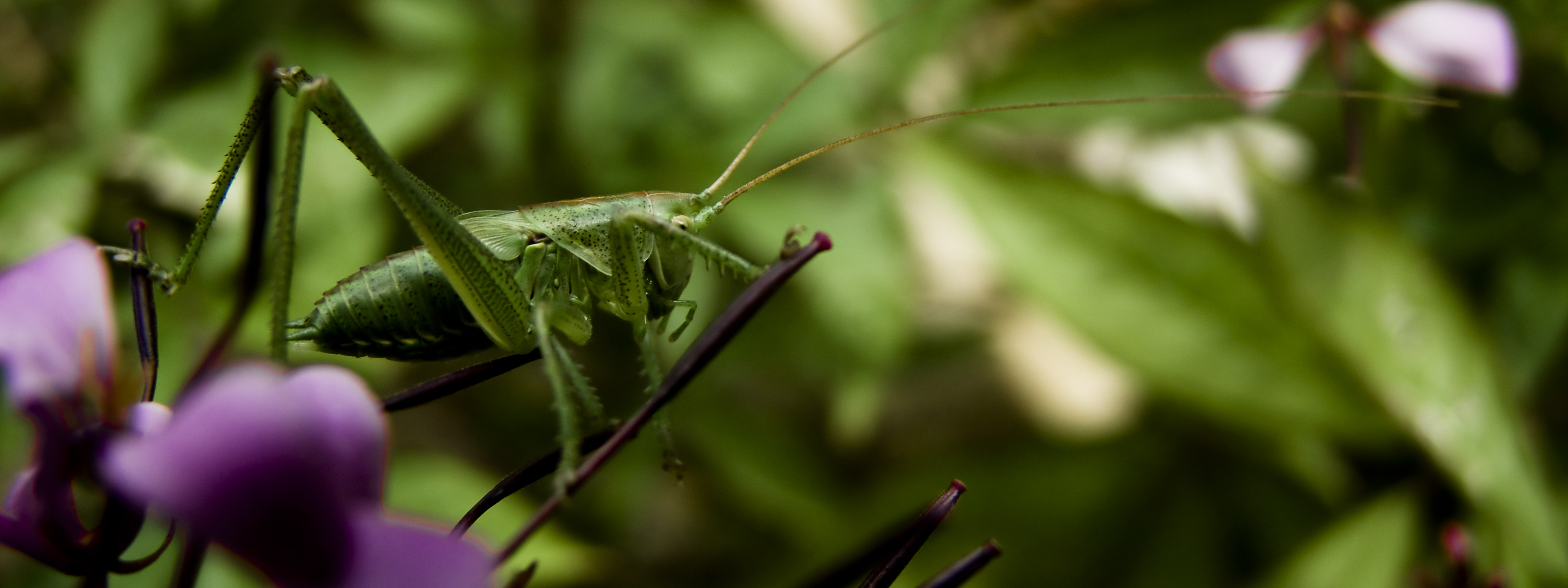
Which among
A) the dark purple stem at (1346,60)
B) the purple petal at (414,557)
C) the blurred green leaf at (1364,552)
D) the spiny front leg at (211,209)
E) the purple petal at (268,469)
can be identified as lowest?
the blurred green leaf at (1364,552)

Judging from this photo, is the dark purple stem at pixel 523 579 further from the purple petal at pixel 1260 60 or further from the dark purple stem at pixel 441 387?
the purple petal at pixel 1260 60

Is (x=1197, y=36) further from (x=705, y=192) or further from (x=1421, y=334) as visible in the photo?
(x=705, y=192)

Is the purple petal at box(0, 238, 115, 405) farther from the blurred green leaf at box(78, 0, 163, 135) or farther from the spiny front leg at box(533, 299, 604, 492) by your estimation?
the blurred green leaf at box(78, 0, 163, 135)

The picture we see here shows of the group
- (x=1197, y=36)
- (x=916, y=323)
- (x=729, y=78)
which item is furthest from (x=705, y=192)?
(x=916, y=323)

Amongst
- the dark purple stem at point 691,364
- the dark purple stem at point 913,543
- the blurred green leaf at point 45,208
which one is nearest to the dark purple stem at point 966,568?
the dark purple stem at point 913,543

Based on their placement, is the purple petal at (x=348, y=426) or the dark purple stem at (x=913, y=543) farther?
the dark purple stem at (x=913, y=543)

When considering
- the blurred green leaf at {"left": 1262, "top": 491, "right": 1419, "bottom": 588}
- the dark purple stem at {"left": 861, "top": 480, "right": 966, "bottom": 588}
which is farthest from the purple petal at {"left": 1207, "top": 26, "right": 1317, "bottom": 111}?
the dark purple stem at {"left": 861, "top": 480, "right": 966, "bottom": 588}

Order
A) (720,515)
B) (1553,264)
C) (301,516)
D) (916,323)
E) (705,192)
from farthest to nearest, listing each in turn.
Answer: (916,323), (720,515), (1553,264), (705,192), (301,516)
